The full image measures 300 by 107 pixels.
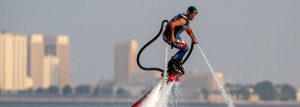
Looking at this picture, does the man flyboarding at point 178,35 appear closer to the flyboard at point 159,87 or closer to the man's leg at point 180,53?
the man's leg at point 180,53

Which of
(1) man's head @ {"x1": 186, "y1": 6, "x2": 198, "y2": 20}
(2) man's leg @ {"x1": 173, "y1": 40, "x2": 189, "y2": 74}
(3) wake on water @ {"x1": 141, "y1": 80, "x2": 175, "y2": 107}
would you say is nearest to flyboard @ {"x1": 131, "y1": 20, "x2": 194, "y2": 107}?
(3) wake on water @ {"x1": 141, "y1": 80, "x2": 175, "y2": 107}

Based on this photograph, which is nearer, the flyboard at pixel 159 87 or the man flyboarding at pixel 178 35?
the man flyboarding at pixel 178 35

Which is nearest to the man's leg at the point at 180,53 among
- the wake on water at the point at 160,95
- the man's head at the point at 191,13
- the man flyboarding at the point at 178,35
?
the man flyboarding at the point at 178,35

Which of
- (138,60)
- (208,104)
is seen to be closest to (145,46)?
(138,60)

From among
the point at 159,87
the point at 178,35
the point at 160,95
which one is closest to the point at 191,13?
the point at 178,35

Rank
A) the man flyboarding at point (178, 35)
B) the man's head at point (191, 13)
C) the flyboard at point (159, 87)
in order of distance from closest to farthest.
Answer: the man flyboarding at point (178, 35)
the man's head at point (191, 13)
the flyboard at point (159, 87)

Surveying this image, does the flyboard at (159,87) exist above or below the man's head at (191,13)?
below

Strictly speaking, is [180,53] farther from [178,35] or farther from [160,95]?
[160,95]

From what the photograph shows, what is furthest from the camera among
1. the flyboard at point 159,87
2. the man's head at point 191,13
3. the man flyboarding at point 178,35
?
the flyboard at point 159,87

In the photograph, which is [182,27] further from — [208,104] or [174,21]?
[208,104]

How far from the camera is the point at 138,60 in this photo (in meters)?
28.4

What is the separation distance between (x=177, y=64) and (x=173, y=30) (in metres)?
0.91

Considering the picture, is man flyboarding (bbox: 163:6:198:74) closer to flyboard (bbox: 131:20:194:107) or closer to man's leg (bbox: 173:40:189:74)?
man's leg (bbox: 173:40:189:74)

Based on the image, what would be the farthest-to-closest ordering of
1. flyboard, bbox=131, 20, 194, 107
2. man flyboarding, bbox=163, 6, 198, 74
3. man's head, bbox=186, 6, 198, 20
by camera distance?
flyboard, bbox=131, 20, 194, 107 < man's head, bbox=186, 6, 198, 20 < man flyboarding, bbox=163, 6, 198, 74
